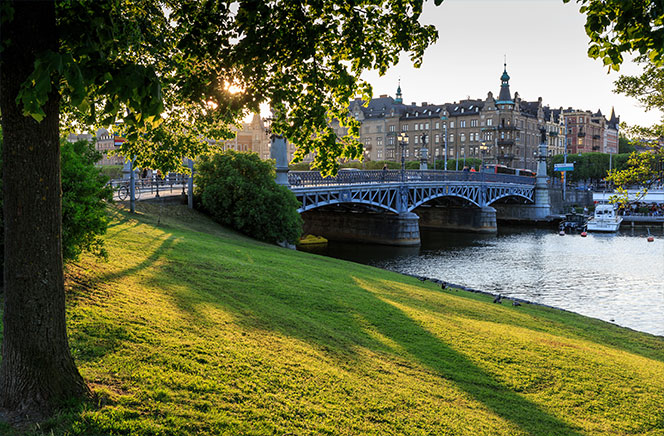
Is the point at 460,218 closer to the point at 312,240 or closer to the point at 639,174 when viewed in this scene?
the point at 312,240

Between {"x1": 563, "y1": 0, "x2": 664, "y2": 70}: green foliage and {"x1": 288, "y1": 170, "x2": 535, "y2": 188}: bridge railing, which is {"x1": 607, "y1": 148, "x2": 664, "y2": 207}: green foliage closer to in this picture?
{"x1": 563, "y1": 0, "x2": 664, "y2": 70}: green foliage

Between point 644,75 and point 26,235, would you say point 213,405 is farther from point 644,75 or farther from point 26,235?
point 644,75

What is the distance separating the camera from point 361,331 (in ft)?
36.3

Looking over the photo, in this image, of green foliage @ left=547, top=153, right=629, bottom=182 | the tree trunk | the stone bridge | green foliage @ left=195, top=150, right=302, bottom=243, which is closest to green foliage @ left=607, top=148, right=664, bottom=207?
the tree trunk

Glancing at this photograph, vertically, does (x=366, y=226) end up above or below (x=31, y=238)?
below

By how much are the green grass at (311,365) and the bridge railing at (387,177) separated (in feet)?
82.1

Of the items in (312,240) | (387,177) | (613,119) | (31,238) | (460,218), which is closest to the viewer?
(31,238)

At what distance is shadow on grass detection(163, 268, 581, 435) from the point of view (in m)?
8.20

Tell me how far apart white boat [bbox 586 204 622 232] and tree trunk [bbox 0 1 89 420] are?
66.8m

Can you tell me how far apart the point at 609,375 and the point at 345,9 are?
8154 mm

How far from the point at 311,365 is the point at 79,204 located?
529 centimetres

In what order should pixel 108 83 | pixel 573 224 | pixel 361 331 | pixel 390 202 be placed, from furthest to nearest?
pixel 573 224 < pixel 390 202 < pixel 361 331 < pixel 108 83

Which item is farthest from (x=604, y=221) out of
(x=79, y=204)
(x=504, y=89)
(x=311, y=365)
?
(x=79, y=204)

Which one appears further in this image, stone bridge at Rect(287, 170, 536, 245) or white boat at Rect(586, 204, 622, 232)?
white boat at Rect(586, 204, 622, 232)
